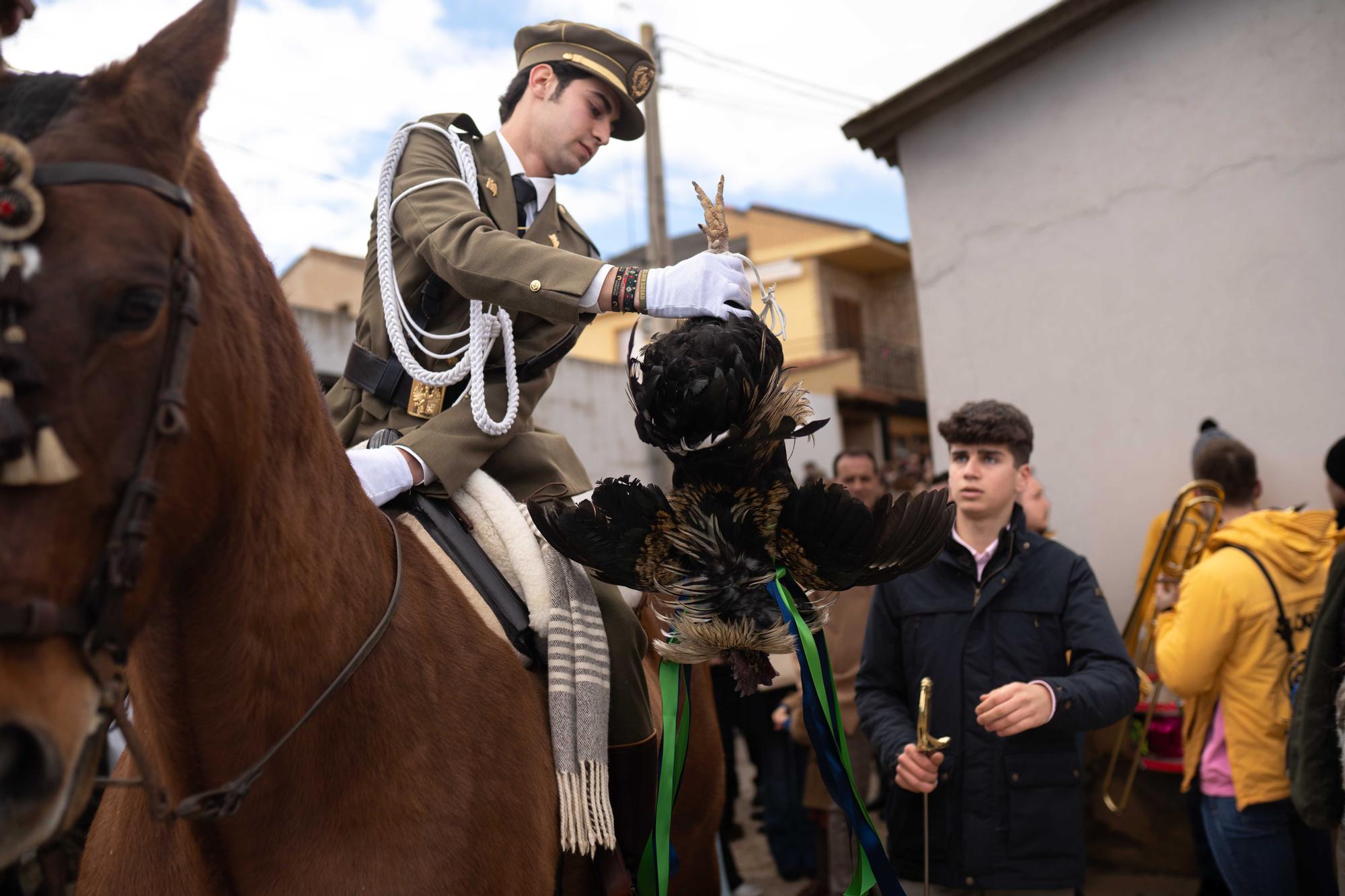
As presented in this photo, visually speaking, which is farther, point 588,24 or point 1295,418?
point 1295,418

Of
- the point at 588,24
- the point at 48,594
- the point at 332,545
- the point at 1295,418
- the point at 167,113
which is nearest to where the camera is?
the point at 48,594

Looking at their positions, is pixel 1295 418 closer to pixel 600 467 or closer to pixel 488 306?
pixel 488 306

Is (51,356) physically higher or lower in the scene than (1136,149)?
lower

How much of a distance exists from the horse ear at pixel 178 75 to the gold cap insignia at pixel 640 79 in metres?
1.47

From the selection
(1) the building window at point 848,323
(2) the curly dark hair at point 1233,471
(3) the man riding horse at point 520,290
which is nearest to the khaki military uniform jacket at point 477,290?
(3) the man riding horse at point 520,290

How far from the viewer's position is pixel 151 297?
1.39 metres

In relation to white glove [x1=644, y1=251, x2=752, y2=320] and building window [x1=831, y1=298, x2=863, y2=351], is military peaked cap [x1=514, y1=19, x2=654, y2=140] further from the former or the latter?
building window [x1=831, y1=298, x2=863, y2=351]

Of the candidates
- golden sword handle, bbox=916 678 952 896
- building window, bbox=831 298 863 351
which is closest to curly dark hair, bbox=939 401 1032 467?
golden sword handle, bbox=916 678 952 896

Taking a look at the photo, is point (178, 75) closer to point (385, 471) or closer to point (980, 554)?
point (385, 471)

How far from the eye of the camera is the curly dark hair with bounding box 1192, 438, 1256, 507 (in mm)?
4594

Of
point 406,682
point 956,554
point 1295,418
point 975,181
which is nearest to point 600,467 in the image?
point 975,181

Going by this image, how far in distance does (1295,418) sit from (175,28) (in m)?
5.61

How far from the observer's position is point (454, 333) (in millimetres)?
2686

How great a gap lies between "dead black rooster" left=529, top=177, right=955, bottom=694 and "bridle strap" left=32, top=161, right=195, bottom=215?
1028 millimetres
